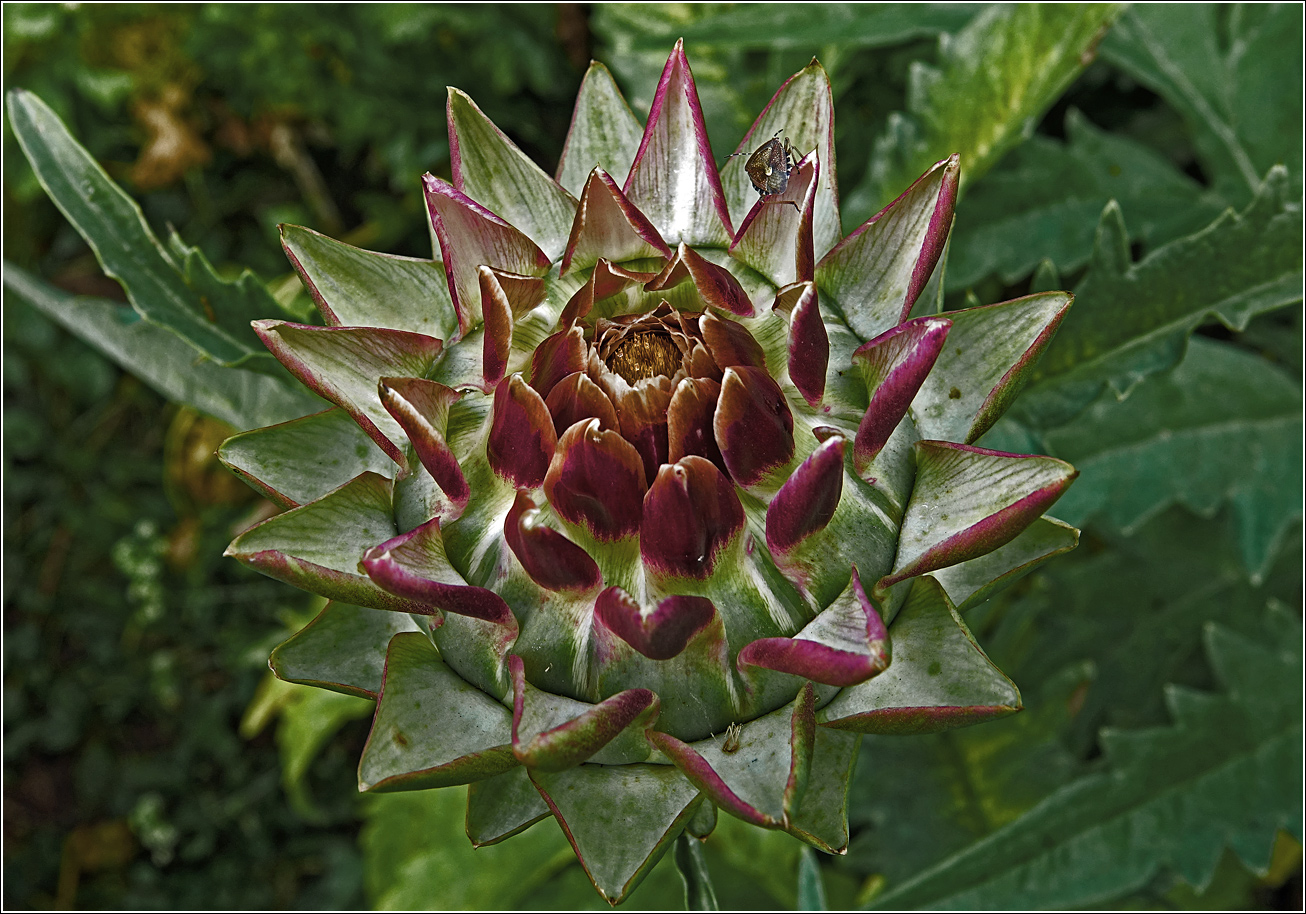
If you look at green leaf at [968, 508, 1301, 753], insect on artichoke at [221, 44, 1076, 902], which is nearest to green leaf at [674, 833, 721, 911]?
insect on artichoke at [221, 44, 1076, 902]

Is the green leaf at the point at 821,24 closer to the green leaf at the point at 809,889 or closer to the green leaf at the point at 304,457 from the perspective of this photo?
the green leaf at the point at 304,457

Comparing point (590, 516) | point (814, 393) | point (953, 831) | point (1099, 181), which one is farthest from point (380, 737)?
point (1099, 181)

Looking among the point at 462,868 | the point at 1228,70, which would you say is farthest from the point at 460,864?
the point at 1228,70

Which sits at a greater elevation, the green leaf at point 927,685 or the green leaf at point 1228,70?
the green leaf at point 1228,70

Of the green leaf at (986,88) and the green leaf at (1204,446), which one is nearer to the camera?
the green leaf at (986,88)

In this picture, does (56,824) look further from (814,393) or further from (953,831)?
(814,393)

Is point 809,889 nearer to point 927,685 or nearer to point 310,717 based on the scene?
point 927,685

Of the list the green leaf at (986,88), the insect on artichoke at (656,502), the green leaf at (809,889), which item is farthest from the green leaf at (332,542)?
the green leaf at (986,88)
